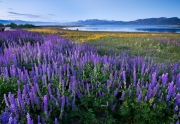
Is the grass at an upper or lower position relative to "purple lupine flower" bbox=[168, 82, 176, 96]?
lower

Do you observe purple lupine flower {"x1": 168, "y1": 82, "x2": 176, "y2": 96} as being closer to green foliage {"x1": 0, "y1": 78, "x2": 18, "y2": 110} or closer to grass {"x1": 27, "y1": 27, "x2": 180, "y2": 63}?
green foliage {"x1": 0, "y1": 78, "x2": 18, "y2": 110}

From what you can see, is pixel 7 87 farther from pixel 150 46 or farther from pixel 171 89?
pixel 150 46

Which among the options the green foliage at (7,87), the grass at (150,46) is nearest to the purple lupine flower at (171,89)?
the green foliage at (7,87)

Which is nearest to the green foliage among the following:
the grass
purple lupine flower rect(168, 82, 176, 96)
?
purple lupine flower rect(168, 82, 176, 96)

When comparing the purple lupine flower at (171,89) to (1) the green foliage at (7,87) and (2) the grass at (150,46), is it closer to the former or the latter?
(1) the green foliage at (7,87)

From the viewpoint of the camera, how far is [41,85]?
139 inches

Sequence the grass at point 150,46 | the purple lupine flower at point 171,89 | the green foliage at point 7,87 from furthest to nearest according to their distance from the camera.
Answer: the grass at point 150,46 → the green foliage at point 7,87 → the purple lupine flower at point 171,89

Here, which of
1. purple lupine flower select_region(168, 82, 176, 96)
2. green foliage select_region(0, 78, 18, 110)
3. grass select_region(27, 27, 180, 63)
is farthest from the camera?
grass select_region(27, 27, 180, 63)

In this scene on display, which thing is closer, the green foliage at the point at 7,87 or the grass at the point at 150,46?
the green foliage at the point at 7,87

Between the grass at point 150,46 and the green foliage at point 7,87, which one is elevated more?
the green foliage at point 7,87

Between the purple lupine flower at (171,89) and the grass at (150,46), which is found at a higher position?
the purple lupine flower at (171,89)

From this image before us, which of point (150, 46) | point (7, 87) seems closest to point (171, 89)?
point (7, 87)

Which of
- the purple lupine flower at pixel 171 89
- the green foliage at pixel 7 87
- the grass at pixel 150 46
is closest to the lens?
the purple lupine flower at pixel 171 89

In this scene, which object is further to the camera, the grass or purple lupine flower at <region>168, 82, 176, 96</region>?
the grass
